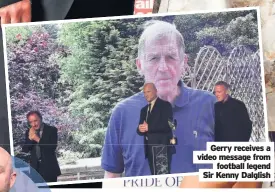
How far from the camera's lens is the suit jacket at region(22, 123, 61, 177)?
2.95ft

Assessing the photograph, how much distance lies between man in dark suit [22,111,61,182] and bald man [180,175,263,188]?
0.24 m

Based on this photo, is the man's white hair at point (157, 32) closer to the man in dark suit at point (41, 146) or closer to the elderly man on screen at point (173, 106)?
the elderly man on screen at point (173, 106)

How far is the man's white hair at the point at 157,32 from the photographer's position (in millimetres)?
886

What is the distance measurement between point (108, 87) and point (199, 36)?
7.7 inches

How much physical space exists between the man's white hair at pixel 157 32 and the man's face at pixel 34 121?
226mm

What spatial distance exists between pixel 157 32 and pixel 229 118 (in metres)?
0.21

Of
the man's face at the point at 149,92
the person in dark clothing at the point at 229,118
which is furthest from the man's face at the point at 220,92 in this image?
the man's face at the point at 149,92

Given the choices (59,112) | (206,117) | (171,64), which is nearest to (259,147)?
(206,117)

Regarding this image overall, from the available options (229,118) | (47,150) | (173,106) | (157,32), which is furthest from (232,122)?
(47,150)

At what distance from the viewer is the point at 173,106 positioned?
2.92 feet

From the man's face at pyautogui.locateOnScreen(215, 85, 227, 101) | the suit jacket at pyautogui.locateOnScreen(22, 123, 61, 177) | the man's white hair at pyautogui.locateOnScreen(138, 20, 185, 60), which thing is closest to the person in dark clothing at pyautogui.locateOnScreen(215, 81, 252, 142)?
the man's face at pyautogui.locateOnScreen(215, 85, 227, 101)

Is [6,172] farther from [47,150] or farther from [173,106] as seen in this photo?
[173,106]

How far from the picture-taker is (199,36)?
2.91ft

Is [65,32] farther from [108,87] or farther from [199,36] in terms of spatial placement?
[199,36]
